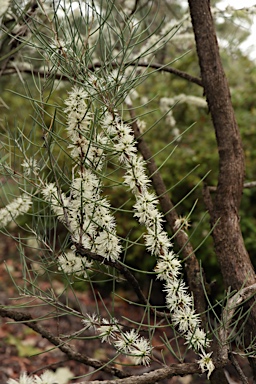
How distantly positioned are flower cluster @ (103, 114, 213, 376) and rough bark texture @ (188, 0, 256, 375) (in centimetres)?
42

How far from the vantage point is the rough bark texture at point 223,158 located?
4.70ft

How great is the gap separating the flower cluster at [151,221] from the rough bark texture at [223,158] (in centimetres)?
42

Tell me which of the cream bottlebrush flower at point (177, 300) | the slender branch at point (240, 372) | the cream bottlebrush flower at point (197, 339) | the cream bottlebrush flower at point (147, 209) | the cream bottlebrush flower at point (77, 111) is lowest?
the slender branch at point (240, 372)

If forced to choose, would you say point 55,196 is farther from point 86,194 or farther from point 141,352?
point 141,352

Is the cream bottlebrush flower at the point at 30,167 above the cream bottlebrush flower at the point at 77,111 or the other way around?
the other way around

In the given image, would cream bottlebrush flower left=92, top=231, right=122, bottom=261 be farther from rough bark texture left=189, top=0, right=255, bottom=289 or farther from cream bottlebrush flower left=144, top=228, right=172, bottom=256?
rough bark texture left=189, top=0, right=255, bottom=289

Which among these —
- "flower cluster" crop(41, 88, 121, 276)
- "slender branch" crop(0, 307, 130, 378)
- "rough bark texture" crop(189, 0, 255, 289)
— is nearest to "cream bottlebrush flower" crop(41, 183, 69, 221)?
"flower cluster" crop(41, 88, 121, 276)

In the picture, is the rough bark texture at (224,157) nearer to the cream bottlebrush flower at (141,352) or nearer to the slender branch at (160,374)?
the slender branch at (160,374)

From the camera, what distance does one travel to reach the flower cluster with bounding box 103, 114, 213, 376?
0.97 metres

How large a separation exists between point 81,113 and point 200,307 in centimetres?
75

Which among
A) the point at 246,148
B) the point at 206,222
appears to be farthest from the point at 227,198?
the point at 246,148

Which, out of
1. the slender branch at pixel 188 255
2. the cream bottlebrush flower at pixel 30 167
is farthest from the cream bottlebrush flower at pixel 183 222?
the cream bottlebrush flower at pixel 30 167

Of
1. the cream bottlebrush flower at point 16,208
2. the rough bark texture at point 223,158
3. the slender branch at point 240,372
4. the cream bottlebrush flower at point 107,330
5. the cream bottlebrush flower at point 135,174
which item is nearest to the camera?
the cream bottlebrush flower at point 135,174

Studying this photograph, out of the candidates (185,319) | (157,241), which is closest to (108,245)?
(157,241)
